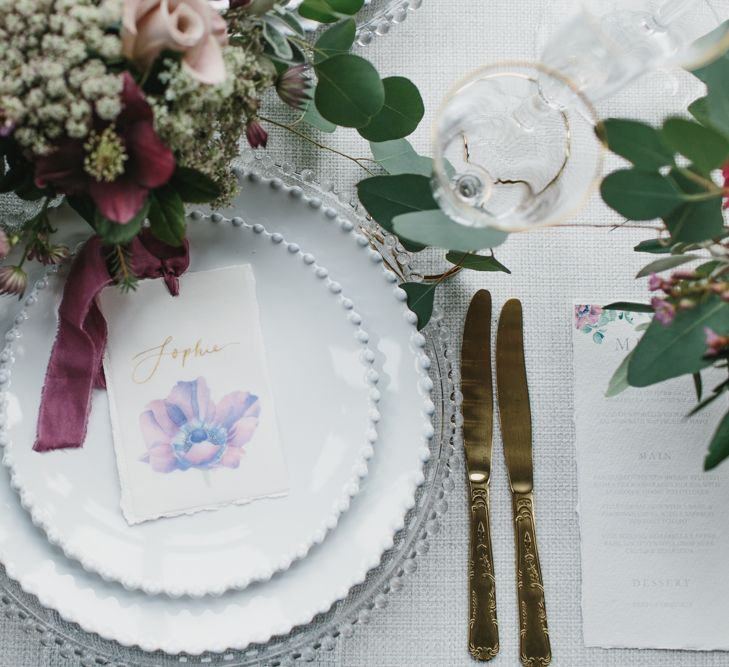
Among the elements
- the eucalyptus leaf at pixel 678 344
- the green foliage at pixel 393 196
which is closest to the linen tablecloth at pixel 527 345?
the green foliage at pixel 393 196

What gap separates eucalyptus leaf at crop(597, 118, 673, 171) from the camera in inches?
24.2

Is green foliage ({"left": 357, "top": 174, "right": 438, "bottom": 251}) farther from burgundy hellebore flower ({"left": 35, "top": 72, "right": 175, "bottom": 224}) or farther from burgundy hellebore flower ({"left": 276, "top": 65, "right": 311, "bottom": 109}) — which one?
burgundy hellebore flower ({"left": 35, "top": 72, "right": 175, "bottom": 224})

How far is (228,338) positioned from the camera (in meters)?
0.76

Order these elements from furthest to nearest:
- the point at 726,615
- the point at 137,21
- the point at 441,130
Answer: the point at 726,615 → the point at 441,130 → the point at 137,21

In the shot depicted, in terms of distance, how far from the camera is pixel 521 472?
2.67ft

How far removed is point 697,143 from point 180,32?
37cm

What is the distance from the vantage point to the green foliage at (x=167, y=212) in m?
0.60

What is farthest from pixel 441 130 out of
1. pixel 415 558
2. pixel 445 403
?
pixel 415 558

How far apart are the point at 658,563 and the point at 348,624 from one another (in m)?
0.32

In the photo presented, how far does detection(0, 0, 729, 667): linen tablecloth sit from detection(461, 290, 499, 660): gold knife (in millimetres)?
13

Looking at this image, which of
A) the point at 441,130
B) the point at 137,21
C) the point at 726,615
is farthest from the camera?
the point at 726,615

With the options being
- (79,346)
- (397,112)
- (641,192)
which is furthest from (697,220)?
(79,346)

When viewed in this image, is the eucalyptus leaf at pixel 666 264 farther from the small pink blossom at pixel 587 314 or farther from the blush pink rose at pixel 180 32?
the blush pink rose at pixel 180 32

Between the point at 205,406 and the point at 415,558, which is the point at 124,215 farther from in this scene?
the point at 415,558
